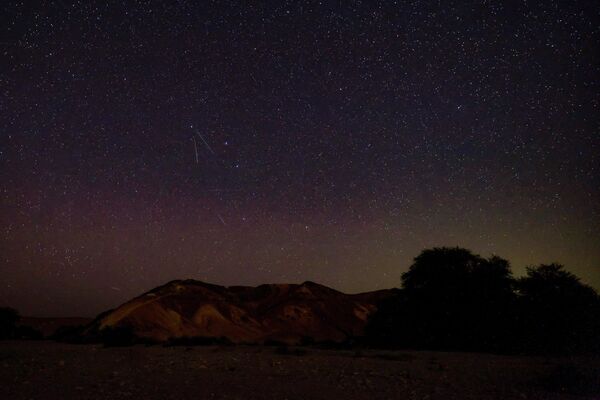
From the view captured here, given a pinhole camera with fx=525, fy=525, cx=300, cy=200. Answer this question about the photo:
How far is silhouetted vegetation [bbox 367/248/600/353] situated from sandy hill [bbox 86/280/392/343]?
3692 millimetres

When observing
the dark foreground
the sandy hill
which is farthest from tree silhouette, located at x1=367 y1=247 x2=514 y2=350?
the dark foreground

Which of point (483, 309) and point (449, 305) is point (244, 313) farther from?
point (483, 309)

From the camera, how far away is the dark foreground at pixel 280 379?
9.59 meters

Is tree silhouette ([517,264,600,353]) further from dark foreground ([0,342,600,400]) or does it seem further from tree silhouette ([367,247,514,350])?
dark foreground ([0,342,600,400])

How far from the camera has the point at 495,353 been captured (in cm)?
2186

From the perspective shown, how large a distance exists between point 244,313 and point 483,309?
53.6ft

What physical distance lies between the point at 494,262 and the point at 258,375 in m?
16.8

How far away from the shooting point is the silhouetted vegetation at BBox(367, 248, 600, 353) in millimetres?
22516

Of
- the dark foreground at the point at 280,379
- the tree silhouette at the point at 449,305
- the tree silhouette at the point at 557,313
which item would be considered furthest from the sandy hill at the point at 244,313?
the dark foreground at the point at 280,379

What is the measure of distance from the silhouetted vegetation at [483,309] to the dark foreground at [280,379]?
23.0 feet

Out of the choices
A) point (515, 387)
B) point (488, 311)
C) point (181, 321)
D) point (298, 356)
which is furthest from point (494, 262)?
point (181, 321)

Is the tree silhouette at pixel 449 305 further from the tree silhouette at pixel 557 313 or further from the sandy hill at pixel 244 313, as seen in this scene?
the sandy hill at pixel 244 313

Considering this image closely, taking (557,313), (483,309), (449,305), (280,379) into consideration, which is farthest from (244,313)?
(280,379)

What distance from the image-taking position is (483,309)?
23719 mm
